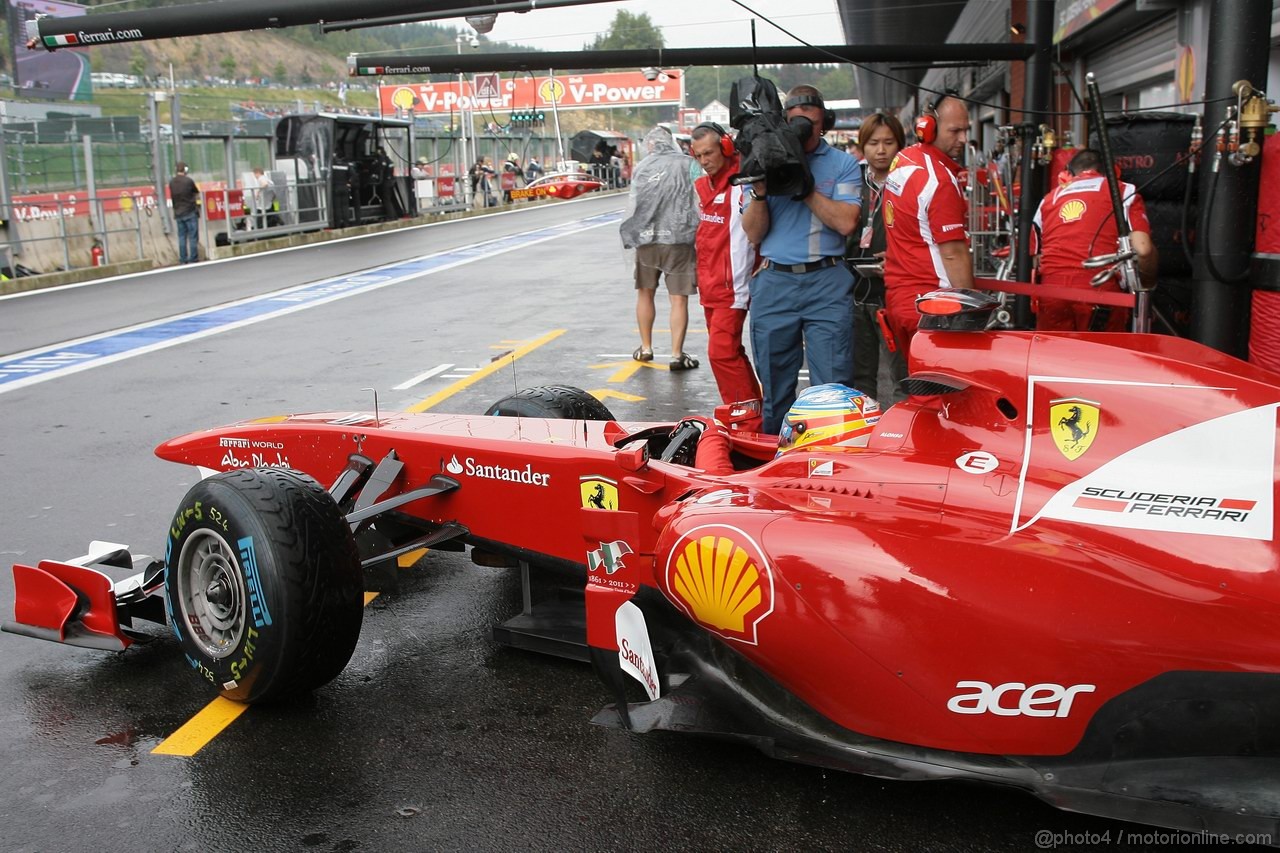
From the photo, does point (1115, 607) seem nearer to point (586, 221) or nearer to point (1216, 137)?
point (1216, 137)

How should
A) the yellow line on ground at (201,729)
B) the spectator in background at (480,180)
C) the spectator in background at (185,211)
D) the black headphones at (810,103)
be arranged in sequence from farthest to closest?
the spectator in background at (480,180) → the spectator in background at (185,211) → the black headphones at (810,103) → the yellow line on ground at (201,729)

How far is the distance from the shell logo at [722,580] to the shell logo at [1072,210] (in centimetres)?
438

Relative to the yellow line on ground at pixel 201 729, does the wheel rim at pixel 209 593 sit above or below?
above

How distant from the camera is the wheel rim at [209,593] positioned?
378 centimetres

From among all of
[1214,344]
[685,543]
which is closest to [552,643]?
[685,543]

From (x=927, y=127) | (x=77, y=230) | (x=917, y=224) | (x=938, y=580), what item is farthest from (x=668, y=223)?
(x=77, y=230)

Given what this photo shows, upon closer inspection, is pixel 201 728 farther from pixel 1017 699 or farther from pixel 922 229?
pixel 922 229

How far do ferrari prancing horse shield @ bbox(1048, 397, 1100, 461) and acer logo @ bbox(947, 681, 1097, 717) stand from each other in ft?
2.18

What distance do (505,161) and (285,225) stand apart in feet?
63.7

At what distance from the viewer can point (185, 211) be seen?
20.6 m

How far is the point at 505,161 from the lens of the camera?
4403cm

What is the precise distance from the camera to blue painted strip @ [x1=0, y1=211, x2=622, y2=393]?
33.8 feet

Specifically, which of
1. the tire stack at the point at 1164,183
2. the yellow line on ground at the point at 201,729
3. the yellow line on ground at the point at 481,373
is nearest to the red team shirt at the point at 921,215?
the tire stack at the point at 1164,183

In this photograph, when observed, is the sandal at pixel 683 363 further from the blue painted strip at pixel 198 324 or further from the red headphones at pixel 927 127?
the blue painted strip at pixel 198 324
